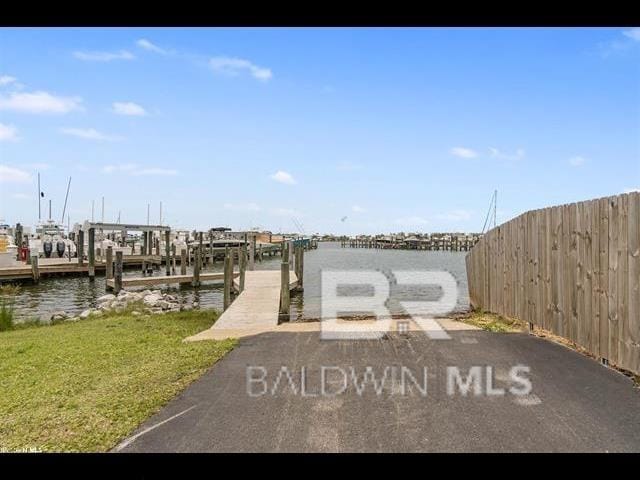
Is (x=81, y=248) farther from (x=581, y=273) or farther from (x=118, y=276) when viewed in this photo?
(x=581, y=273)

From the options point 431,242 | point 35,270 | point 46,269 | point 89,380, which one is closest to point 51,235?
point 46,269

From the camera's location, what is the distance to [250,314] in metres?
10.8

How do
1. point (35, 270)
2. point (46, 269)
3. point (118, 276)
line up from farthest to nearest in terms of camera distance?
point (46, 269), point (35, 270), point (118, 276)

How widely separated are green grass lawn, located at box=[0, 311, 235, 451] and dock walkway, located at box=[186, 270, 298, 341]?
63 centimetres

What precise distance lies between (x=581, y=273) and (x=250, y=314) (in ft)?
23.5

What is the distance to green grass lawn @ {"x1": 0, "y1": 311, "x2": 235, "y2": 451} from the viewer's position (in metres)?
3.97

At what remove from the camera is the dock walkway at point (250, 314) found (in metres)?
8.59

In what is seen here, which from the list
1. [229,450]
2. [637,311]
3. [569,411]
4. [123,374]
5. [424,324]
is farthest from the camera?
[424,324]

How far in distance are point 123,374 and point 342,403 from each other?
120 inches
